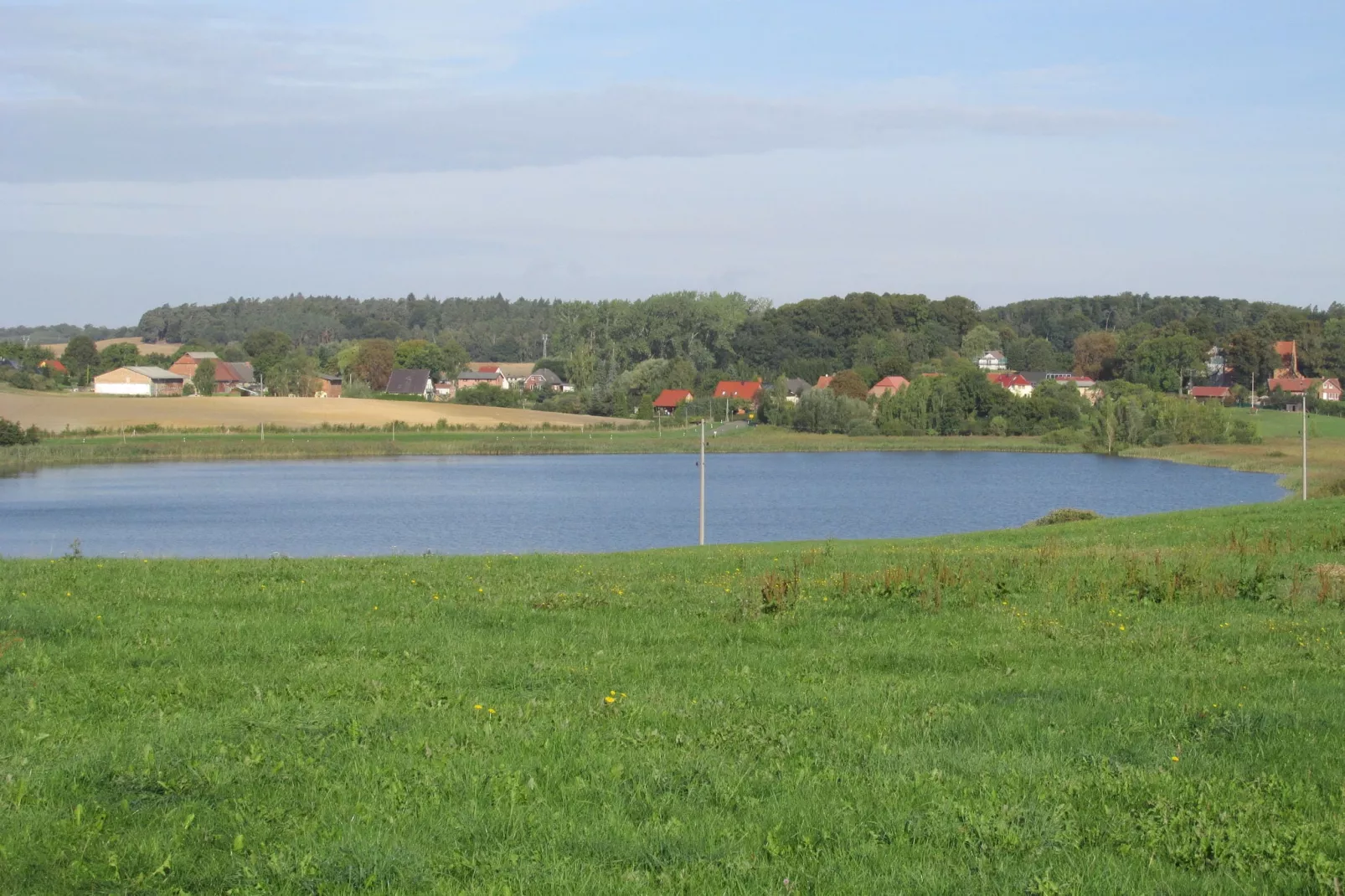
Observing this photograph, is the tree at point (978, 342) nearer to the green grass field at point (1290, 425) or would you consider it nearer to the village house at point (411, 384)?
the green grass field at point (1290, 425)

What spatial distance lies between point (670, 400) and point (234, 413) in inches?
2208

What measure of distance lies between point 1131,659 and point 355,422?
11702cm

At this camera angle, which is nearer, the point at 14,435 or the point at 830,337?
the point at 14,435

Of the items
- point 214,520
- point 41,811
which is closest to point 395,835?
point 41,811

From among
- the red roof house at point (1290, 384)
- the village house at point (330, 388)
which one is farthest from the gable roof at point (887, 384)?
the village house at point (330, 388)

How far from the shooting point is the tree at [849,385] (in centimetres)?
15225

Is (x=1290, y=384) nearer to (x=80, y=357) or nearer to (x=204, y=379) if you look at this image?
(x=204, y=379)

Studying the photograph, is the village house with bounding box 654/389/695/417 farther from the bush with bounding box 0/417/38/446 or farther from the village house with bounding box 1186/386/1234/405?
the bush with bounding box 0/417/38/446

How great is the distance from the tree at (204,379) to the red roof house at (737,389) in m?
65.9

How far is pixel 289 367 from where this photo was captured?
583 ft

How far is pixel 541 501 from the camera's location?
62.9 meters

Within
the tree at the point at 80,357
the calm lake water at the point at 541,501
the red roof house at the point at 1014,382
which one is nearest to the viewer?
the calm lake water at the point at 541,501

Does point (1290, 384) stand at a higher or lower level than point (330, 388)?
lower

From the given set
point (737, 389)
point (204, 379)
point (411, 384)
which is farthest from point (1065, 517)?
point (411, 384)
